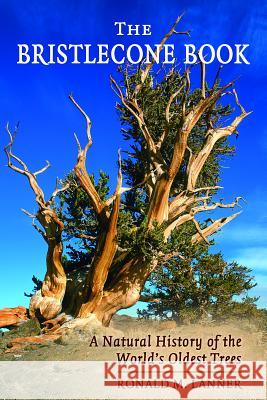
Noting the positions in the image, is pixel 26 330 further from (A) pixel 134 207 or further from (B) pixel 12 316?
(A) pixel 134 207

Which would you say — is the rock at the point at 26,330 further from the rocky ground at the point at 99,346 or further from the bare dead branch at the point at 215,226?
the bare dead branch at the point at 215,226

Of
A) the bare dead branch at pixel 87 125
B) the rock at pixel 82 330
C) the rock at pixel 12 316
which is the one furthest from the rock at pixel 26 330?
the bare dead branch at pixel 87 125

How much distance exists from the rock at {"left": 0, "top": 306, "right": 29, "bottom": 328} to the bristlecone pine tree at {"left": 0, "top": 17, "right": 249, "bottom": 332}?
647 mm

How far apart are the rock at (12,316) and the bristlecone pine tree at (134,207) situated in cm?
65

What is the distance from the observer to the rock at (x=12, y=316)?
21609mm

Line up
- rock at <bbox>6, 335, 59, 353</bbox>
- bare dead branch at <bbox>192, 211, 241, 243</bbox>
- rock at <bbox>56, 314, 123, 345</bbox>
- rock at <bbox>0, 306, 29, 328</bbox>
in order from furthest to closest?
bare dead branch at <bbox>192, 211, 241, 243</bbox> → rock at <bbox>0, 306, 29, 328</bbox> → rock at <bbox>56, 314, 123, 345</bbox> → rock at <bbox>6, 335, 59, 353</bbox>

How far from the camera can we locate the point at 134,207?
2417 centimetres

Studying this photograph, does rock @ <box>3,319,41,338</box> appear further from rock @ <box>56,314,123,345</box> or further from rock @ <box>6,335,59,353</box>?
rock @ <box>56,314,123,345</box>

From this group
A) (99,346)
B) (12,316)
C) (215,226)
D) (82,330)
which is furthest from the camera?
(215,226)

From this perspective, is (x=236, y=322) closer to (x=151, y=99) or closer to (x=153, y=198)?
(x=153, y=198)

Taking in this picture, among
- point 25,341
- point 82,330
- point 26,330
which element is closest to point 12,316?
point 26,330

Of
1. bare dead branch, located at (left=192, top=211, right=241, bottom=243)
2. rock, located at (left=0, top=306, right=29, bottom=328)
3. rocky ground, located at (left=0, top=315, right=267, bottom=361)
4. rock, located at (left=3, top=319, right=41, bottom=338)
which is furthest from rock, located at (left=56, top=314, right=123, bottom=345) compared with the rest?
bare dead branch, located at (left=192, top=211, right=241, bottom=243)

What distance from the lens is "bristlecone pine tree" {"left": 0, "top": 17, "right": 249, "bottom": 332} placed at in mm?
19953

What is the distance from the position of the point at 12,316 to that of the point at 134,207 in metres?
7.22
